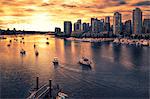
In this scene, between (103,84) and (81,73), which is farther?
(81,73)

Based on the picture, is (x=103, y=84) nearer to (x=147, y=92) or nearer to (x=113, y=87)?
(x=113, y=87)

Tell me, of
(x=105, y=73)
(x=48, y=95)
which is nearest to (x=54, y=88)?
(x=48, y=95)

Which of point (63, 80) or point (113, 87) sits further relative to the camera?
point (63, 80)

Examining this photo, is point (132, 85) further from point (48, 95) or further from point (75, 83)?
point (48, 95)

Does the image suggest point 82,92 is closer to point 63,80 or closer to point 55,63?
point 63,80

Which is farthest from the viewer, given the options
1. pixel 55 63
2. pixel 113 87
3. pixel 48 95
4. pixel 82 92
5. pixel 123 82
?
pixel 55 63

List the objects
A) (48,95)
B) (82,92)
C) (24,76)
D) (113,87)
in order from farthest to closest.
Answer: (24,76) → (113,87) → (82,92) → (48,95)

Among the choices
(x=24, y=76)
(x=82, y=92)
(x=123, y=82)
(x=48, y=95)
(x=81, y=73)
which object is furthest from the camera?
(x=81, y=73)

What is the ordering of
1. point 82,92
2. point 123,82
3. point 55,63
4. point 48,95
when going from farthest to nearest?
point 55,63 < point 123,82 < point 82,92 < point 48,95

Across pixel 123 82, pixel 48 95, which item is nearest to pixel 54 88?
pixel 48 95
